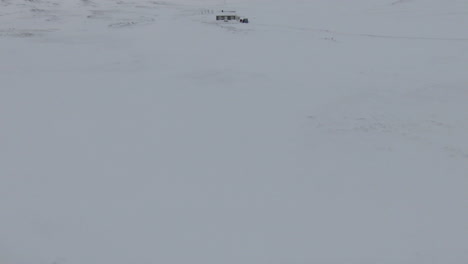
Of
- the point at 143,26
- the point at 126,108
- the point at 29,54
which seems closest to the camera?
the point at 126,108

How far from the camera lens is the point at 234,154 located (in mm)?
4617

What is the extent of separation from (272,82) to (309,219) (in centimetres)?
397

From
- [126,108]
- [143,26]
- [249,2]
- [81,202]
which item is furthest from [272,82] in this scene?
[249,2]

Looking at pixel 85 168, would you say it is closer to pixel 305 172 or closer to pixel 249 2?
pixel 305 172

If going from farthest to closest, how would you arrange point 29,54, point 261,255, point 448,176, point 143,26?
point 143,26
point 29,54
point 448,176
point 261,255

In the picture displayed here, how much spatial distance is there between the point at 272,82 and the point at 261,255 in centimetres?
443

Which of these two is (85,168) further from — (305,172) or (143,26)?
(143,26)

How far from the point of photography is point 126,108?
5852mm

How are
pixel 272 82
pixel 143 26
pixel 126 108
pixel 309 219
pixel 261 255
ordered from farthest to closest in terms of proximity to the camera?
pixel 143 26
pixel 272 82
pixel 126 108
pixel 309 219
pixel 261 255

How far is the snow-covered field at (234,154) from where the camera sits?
127 inches

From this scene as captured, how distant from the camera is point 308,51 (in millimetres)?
9477

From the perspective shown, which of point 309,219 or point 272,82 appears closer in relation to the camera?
point 309,219

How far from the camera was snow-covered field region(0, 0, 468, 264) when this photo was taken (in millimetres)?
3232

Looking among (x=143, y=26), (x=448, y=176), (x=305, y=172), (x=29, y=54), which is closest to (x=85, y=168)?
(x=305, y=172)
